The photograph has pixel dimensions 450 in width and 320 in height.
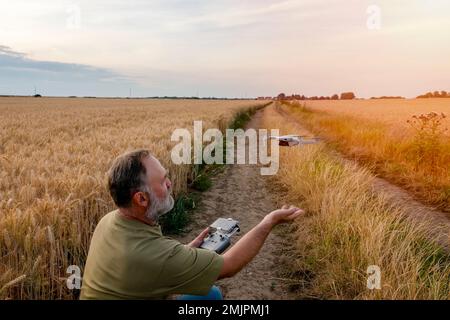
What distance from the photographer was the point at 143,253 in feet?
6.97

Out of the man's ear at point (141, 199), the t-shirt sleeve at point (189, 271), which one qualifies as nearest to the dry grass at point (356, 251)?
the t-shirt sleeve at point (189, 271)

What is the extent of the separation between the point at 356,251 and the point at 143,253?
2.64 metres

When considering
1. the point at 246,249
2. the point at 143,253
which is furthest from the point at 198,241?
the point at 143,253

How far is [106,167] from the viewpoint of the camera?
5.45 m

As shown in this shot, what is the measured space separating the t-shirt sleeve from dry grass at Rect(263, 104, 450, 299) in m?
1.64

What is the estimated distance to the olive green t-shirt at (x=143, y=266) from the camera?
213 centimetres

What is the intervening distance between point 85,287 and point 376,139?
12195 mm

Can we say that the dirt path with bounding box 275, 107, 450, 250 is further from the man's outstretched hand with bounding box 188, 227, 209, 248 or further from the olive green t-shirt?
the olive green t-shirt

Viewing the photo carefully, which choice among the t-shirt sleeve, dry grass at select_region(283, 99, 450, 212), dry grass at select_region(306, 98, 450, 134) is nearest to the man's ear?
the t-shirt sleeve

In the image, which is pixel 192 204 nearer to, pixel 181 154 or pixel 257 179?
pixel 181 154

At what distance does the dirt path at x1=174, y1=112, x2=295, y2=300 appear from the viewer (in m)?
4.21

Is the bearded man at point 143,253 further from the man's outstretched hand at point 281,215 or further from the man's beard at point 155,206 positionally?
the man's outstretched hand at point 281,215

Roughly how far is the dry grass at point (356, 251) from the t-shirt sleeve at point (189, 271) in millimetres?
1640
